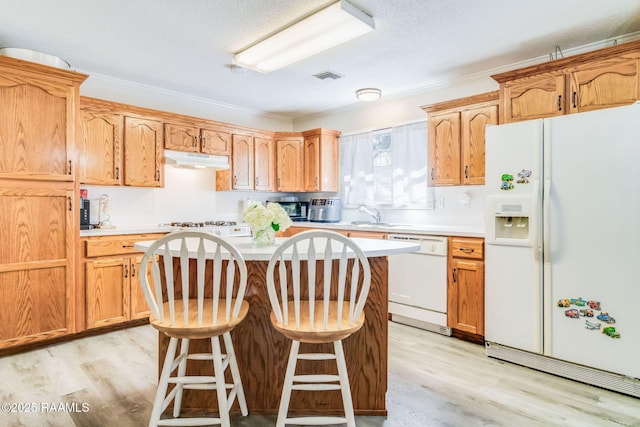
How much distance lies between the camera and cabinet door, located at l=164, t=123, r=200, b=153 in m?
3.98

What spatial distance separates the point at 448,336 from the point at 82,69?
4220 mm

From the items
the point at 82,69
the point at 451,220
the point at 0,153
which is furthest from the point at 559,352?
the point at 82,69

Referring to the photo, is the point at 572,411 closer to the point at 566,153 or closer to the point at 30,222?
the point at 566,153

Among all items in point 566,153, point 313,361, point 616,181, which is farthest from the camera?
point 566,153

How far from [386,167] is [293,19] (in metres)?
2.26

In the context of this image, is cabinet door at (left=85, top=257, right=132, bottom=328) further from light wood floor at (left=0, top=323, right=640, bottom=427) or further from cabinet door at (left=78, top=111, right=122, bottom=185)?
cabinet door at (left=78, top=111, right=122, bottom=185)

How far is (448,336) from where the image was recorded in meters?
3.26

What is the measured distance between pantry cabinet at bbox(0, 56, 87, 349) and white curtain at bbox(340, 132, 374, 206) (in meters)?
2.97

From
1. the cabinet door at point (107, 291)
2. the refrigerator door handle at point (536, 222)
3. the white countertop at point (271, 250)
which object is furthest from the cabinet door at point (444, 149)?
the cabinet door at point (107, 291)

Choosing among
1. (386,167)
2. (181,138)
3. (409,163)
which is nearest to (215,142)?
(181,138)

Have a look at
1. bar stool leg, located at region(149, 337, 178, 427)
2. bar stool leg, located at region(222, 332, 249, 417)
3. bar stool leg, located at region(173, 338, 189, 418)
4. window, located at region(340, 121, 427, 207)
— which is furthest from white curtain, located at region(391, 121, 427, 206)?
bar stool leg, located at region(149, 337, 178, 427)

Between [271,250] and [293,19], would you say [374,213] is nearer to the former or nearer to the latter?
[293,19]

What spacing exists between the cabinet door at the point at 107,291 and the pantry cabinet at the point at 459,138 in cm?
308

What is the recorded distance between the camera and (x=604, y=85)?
2555 mm
